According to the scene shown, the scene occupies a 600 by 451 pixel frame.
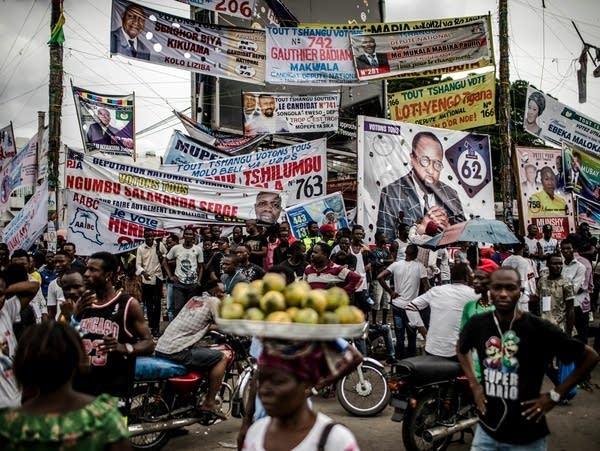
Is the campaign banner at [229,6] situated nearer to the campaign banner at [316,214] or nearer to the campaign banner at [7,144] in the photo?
the campaign banner at [316,214]

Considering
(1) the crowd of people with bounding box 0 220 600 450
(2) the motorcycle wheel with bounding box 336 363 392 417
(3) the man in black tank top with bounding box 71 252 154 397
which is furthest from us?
(2) the motorcycle wheel with bounding box 336 363 392 417

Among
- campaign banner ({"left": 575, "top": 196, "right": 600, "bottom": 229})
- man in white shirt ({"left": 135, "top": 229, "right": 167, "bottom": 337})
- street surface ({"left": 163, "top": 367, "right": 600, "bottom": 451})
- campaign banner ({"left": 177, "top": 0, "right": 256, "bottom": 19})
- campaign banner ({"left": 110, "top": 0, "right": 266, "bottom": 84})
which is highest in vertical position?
campaign banner ({"left": 177, "top": 0, "right": 256, "bottom": 19})

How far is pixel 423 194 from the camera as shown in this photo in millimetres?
13617

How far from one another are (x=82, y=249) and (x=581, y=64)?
1276 cm

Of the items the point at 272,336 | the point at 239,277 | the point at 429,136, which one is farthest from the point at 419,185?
the point at 272,336

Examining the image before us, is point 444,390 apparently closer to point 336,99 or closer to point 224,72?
point 224,72

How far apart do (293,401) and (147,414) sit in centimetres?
373

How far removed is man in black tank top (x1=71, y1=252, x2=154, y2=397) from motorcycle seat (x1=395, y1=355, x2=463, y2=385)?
7.69 ft

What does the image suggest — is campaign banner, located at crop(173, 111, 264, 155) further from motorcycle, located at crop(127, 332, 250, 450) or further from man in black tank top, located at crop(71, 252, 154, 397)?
man in black tank top, located at crop(71, 252, 154, 397)

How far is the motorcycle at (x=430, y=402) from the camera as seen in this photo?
5.27 metres

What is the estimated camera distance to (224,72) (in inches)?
516

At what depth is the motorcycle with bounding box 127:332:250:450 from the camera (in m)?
5.36

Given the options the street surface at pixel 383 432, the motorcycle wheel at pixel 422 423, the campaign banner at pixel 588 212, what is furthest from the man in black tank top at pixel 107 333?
the campaign banner at pixel 588 212

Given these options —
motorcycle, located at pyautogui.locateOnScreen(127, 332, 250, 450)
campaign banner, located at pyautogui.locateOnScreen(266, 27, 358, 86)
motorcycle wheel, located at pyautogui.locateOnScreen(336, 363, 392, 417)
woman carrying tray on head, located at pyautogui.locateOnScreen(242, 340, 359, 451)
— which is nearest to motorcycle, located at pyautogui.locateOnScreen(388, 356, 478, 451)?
motorcycle wheel, located at pyautogui.locateOnScreen(336, 363, 392, 417)
